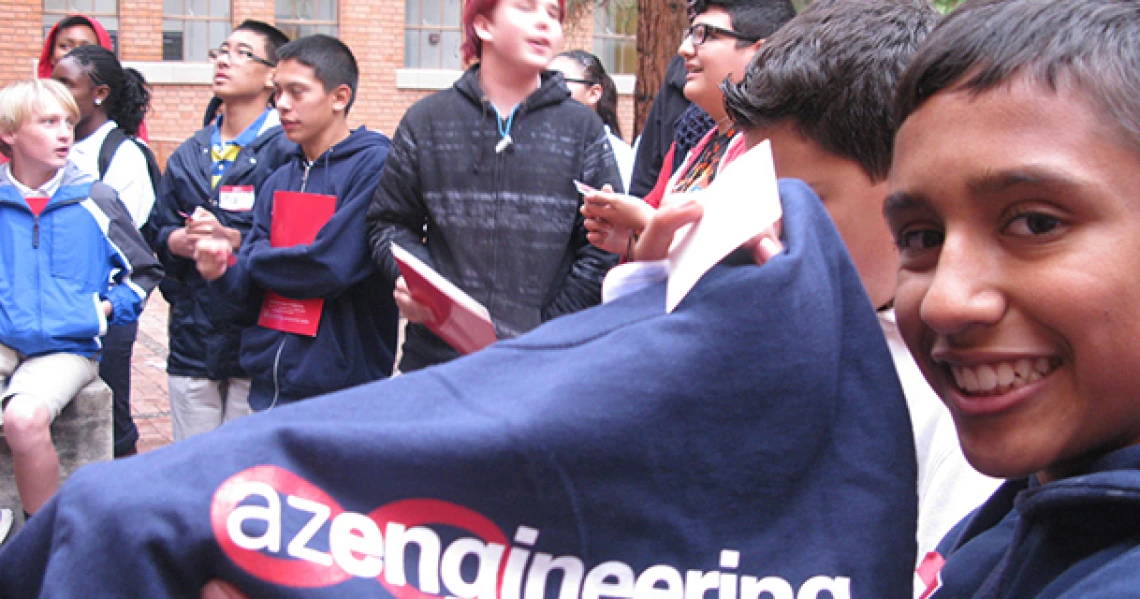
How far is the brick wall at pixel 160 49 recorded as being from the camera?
1647cm

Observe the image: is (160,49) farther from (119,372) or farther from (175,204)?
(119,372)

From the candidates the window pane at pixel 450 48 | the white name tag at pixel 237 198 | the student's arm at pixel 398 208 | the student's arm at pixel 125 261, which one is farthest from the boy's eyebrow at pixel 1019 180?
the window pane at pixel 450 48

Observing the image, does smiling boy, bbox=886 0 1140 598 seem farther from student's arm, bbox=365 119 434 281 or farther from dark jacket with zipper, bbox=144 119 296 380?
dark jacket with zipper, bbox=144 119 296 380

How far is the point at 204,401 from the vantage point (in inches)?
196

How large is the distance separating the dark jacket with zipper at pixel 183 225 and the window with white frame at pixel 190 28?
1358 cm

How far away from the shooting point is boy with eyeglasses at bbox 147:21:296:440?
483 centimetres

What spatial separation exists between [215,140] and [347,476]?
4.96 m

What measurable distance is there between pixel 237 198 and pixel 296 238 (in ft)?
2.97

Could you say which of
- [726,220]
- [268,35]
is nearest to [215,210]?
[268,35]

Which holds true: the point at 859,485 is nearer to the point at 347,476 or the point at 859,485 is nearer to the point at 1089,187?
the point at 1089,187

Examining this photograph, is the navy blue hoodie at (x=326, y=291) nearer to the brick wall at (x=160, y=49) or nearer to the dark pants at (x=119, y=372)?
the dark pants at (x=119, y=372)

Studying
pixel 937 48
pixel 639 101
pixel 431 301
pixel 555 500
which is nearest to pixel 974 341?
pixel 937 48

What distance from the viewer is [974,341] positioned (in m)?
0.94

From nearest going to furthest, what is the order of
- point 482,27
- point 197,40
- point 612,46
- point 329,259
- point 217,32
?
point 482,27 → point 329,259 → point 197,40 → point 217,32 → point 612,46
